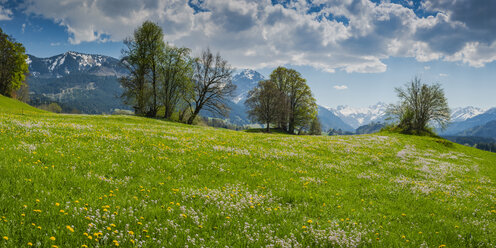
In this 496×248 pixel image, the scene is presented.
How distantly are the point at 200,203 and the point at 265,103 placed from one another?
52539 millimetres

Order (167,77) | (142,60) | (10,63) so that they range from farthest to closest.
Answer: (10,63), (167,77), (142,60)

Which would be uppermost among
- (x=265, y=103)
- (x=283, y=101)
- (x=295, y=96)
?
(x=295, y=96)

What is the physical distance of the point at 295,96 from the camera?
67.5 metres

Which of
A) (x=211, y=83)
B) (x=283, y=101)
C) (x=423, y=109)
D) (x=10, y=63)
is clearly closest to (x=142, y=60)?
(x=211, y=83)

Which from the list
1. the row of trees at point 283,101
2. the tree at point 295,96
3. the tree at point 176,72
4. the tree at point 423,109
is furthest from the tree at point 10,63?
the tree at point 423,109

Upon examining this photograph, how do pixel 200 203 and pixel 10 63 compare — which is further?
pixel 10 63

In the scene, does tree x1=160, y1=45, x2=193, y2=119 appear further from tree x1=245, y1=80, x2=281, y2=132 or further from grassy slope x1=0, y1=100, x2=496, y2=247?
grassy slope x1=0, y1=100, x2=496, y2=247

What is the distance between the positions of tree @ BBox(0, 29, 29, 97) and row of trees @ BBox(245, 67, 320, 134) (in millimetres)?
64355

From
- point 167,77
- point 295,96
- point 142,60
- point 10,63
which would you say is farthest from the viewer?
point 295,96

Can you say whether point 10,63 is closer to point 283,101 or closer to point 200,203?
point 283,101

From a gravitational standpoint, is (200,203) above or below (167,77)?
below

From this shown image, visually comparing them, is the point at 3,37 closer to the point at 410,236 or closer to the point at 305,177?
the point at 305,177

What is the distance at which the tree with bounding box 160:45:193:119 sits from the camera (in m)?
50.7

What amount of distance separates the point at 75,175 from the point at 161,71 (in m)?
46.4
